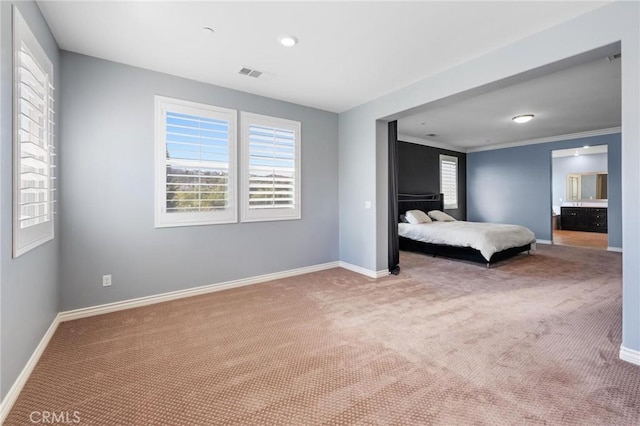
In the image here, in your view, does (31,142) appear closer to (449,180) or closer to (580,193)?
(449,180)

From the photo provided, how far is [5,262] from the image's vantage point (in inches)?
66.9

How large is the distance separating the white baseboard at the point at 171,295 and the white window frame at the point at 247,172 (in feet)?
2.74

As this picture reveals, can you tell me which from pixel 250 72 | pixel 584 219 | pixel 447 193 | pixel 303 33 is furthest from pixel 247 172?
pixel 584 219

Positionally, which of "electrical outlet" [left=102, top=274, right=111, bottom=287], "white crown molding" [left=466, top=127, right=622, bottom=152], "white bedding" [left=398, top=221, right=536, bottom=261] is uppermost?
"white crown molding" [left=466, top=127, right=622, bottom=152]

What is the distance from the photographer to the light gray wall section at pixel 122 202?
9.74ft

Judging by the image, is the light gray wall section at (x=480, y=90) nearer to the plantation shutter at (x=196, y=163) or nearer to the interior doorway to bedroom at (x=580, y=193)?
the plantation shutter at (x=196, y=163)

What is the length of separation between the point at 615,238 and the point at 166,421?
28.5 feet

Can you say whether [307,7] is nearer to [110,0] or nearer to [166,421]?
[110,0]

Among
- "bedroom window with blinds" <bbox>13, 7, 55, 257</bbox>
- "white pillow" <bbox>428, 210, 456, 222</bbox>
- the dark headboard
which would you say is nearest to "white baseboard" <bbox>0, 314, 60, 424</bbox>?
"bedroom window with blinds" <bbox>13, 7, 55, 257</bbox>

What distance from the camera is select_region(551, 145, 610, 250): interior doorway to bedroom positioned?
9.52m

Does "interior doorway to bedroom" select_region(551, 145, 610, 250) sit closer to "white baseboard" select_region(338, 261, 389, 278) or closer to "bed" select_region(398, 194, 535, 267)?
"bed" select_region(398, 194, 535, 267)

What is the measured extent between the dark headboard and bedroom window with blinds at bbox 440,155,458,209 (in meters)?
0.49

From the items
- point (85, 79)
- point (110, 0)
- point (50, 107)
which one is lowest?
point (50, 107)

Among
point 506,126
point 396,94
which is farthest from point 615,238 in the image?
point 396,94
